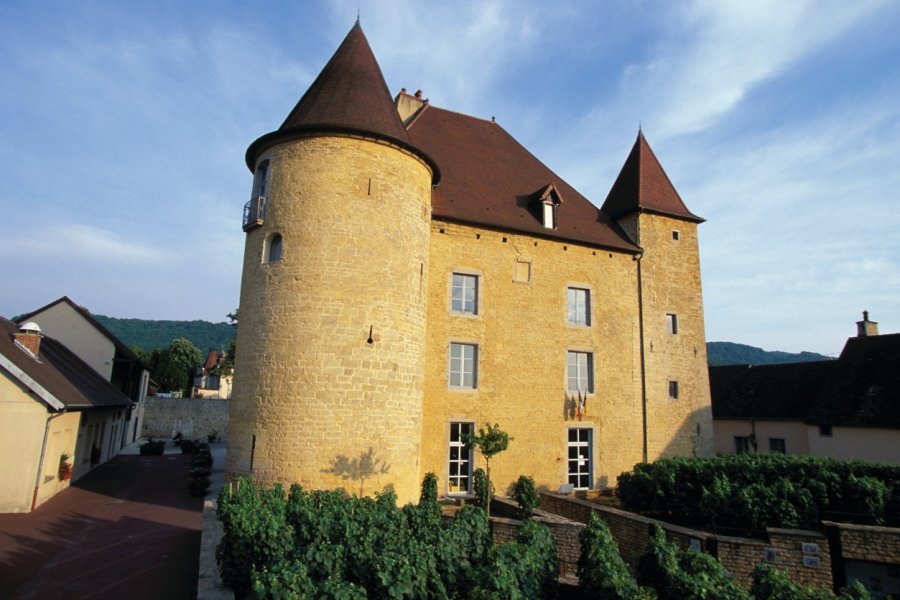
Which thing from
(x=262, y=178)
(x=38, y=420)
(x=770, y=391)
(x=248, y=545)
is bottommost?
(x=248, y=545)

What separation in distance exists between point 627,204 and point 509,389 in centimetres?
865

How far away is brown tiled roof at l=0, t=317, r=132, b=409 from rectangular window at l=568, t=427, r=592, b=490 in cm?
1408

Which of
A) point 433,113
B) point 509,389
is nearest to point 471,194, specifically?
point 433,113

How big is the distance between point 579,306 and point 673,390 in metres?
4.51

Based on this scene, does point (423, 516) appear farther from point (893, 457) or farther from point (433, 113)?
point (893, 457)

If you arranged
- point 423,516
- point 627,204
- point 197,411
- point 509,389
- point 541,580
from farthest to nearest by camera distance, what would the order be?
point 197,411
point 627,204
point 509,389
point 423,516
point 541,580

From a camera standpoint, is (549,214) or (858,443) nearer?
(549,214)

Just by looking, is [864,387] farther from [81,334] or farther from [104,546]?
[81,334]

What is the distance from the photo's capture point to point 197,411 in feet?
115

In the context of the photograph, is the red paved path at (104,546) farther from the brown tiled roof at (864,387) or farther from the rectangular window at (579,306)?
the brown tiled roof at (864,387)

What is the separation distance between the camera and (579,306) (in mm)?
17625

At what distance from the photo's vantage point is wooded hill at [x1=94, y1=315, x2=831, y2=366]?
486ft

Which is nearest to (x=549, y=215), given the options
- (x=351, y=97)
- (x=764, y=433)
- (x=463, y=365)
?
(x=463, y=365)

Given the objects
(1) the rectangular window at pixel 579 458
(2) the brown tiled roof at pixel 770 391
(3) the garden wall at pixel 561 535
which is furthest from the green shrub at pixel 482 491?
(2) the brown tiled roof at pixel 770 391
